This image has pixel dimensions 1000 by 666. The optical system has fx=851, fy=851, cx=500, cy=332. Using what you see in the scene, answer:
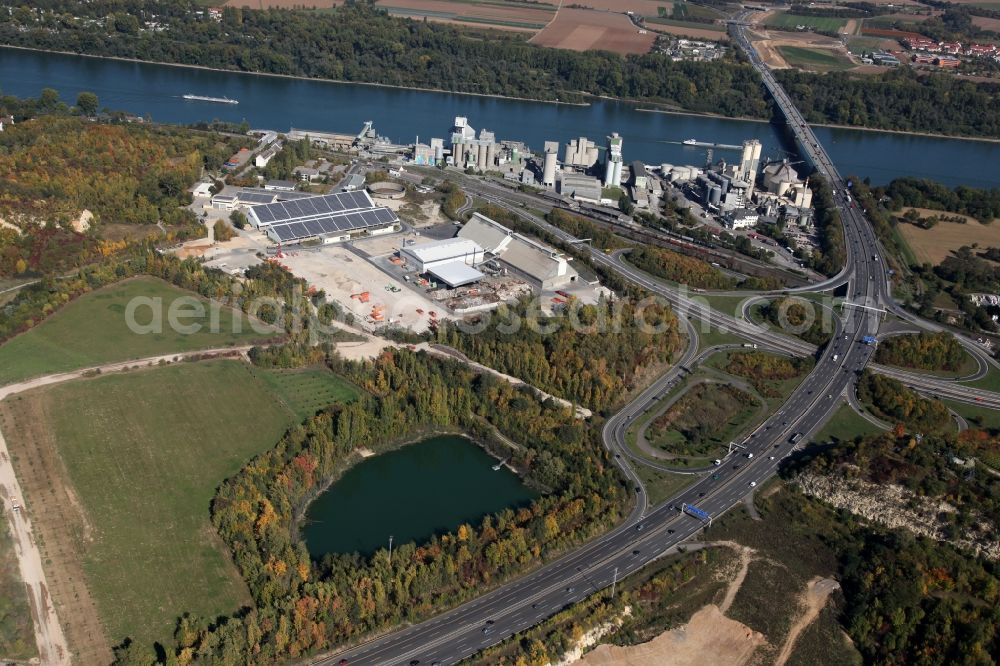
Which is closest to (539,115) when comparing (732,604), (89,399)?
(89,399)

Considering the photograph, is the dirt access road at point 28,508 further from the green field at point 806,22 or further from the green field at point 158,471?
the green field at point 806,22

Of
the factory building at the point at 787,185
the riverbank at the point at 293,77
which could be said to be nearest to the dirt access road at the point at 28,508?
the factory building at the point at 787,185

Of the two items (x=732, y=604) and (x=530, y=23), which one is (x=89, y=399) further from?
(x=530, y=23)

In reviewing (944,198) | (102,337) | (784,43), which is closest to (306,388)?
(102,337)

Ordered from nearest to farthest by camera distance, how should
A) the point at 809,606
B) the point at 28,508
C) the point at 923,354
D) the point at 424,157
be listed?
1. the point at 809,606
2. the point at 28,508
3. the point at 923,354
4. the point at 424,157

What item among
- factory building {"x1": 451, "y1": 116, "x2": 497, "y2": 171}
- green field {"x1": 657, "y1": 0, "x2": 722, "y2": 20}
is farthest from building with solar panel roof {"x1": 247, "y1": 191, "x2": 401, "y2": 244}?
green field {"x1": 657, "y1": 0, "x2": 722, "y2": 20}

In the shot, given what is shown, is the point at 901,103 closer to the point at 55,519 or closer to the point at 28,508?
the point at 55,519

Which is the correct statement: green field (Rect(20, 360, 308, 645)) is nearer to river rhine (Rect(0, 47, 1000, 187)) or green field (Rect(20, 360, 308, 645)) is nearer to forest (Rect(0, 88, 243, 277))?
forest (Rect(0, 88, 243, 277))
